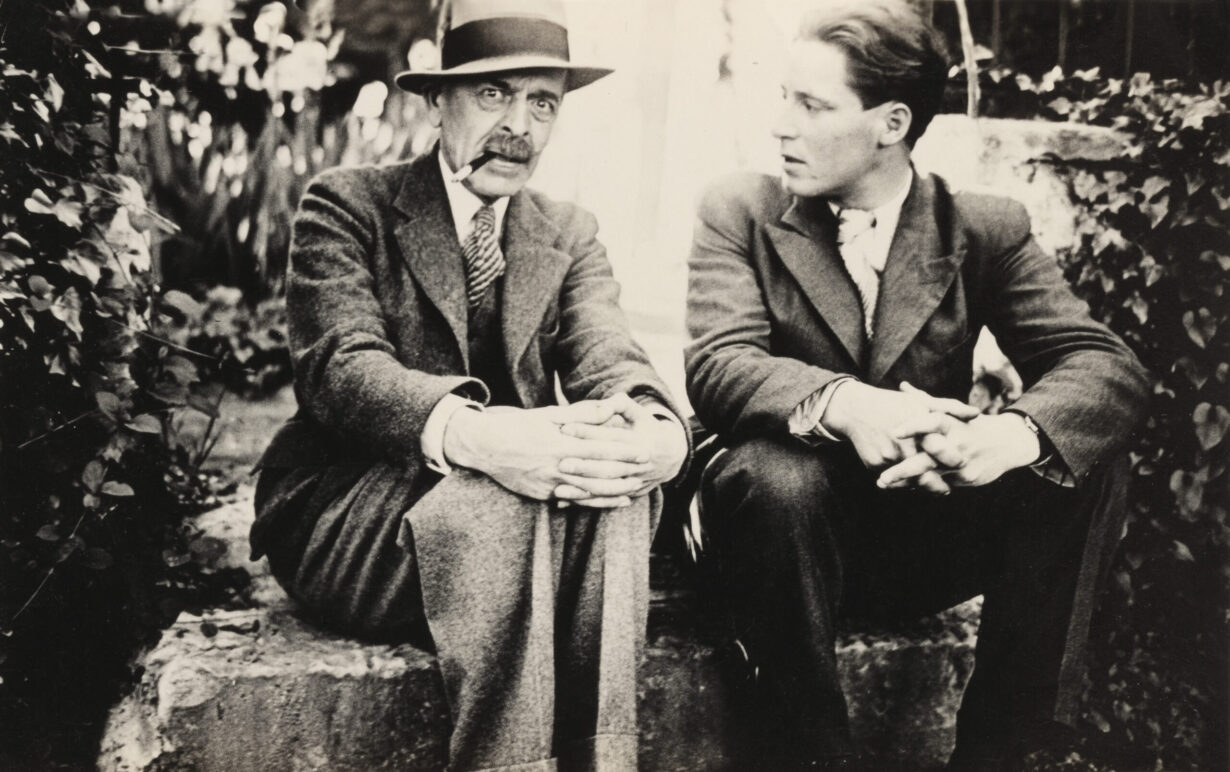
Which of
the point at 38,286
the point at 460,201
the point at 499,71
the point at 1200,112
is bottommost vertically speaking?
the point at 38,286

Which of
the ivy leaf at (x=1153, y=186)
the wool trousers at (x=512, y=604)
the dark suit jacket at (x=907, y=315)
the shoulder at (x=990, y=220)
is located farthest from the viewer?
the ivy leaf at (x=1153, y=186)

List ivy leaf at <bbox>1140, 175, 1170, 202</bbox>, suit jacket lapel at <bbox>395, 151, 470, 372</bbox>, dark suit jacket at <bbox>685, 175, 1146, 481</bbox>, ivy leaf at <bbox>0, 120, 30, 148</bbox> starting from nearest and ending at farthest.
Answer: ivy leaf at <bbox>0, 120, 30, 148</bbox> < suit jacket lapel at <bbox>395, 151, 470, 372</bbox> < dark suit jacket at <bbox>685, 175, 1146, 481</bbox> < ivy leaf at <bbox>1140, 175, 1170, 202</bbox>

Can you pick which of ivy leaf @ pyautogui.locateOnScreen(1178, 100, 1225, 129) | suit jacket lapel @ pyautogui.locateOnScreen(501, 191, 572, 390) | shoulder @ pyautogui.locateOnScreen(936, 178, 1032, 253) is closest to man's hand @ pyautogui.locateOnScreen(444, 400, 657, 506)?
suit jacket lapel @ pyautogui.locateOnScreen(501, 191, 572, 390)

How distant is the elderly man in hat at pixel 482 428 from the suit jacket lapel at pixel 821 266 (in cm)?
43

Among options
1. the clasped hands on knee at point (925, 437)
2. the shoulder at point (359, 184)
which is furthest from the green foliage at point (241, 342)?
the clasped hands on knee at point (925, 437)

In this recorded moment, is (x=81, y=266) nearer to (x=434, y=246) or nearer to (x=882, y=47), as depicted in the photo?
(x=434, y=246)

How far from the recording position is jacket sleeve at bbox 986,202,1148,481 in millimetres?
2795

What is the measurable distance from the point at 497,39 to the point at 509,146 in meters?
0.23

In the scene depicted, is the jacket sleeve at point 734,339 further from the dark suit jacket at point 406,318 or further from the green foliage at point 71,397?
the green foliage at point 71,397

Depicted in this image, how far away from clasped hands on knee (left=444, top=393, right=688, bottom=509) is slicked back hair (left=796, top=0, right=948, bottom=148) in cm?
95

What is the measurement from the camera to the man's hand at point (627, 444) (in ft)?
7.97

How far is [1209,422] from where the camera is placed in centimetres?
293

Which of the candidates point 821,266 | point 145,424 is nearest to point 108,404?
point 145,424

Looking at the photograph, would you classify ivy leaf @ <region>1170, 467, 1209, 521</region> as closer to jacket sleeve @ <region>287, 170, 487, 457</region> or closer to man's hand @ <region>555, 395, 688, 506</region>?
man's hand @ <region>555, 395, 688, 506</region>
